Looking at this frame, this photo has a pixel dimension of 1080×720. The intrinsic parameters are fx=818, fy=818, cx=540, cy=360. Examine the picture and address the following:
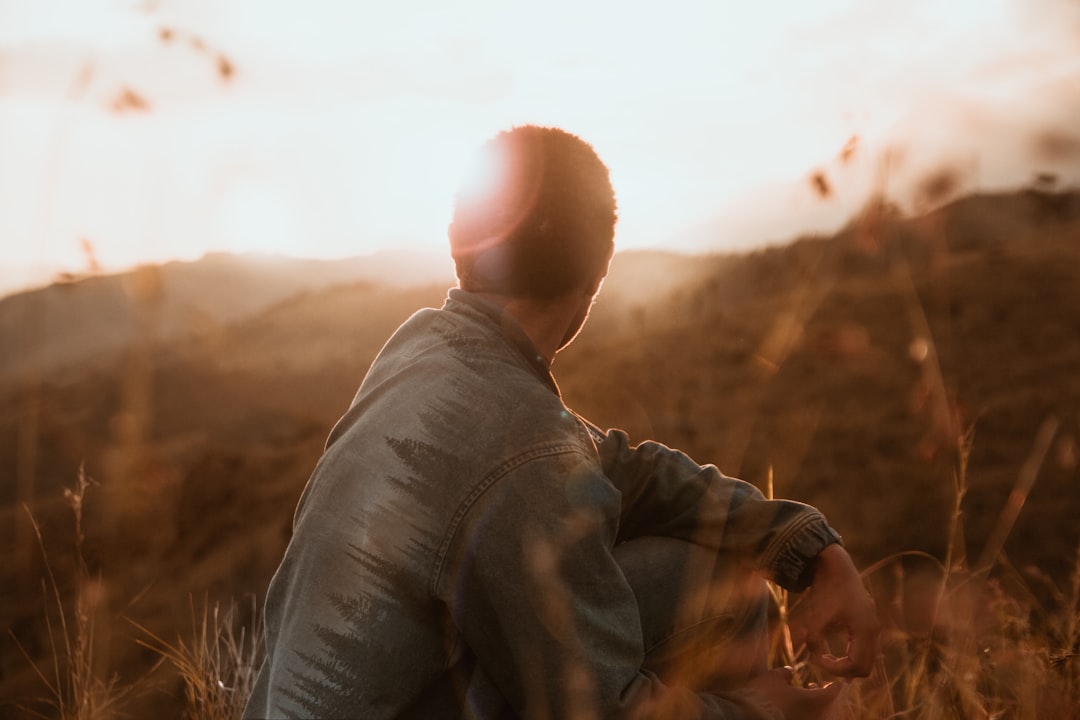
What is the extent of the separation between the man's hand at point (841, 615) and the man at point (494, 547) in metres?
0.16

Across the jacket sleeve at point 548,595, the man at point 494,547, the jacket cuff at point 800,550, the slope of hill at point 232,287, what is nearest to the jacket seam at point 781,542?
the jacket cuff at point 800,550

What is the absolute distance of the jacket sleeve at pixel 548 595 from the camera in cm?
121

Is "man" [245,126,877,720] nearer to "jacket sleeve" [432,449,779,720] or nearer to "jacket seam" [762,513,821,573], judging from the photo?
"jacket sleeve" [432,449,779,720]

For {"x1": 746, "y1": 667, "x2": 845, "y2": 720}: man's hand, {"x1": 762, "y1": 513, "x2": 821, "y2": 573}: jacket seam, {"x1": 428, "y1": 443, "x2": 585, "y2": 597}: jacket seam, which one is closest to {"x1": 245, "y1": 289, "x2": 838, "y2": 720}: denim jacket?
{"x1": 428, "y1": 443, "x2": 585, "y2": 597}: jacket seam

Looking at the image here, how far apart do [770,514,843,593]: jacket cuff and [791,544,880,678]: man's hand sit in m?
0.02

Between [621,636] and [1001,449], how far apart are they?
10.4 metres

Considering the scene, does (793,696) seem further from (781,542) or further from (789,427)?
(789,427)

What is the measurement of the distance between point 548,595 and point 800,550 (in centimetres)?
80

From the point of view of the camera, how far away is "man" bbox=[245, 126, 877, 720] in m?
1.23

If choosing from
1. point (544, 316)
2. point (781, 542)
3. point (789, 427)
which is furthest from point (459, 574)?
point (789, 427)

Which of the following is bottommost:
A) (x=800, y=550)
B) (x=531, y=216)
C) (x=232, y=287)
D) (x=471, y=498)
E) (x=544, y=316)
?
(x=232, y=287)

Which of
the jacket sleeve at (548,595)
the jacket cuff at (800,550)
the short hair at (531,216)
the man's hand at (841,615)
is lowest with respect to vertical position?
the man's hand at (841,615)

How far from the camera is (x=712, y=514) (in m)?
1.80

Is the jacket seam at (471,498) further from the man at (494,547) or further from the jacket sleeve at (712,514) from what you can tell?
the jacket sleeve at (712,514)
